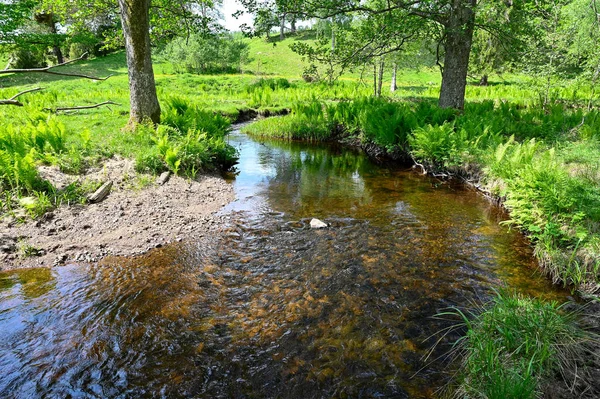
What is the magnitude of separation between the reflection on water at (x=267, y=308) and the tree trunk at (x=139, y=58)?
15.3 feet

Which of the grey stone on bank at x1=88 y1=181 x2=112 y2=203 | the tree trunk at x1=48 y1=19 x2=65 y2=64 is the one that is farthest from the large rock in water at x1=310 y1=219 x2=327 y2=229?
the tree trunk at x1=48 y1=19 x2=65 y2=64

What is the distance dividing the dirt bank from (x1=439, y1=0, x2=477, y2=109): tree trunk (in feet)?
29.2

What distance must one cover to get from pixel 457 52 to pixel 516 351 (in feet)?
37.5

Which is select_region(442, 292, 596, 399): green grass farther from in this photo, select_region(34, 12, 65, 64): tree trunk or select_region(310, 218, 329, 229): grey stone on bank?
select_region(34, 12, 65, 64): tree trunk

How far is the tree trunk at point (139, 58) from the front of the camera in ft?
28.9

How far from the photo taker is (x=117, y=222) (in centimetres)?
621

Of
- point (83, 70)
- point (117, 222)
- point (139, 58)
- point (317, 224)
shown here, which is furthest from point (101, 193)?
point (83, 70)

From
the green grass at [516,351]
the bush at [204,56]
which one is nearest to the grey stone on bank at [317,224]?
the green grass at [516,351]

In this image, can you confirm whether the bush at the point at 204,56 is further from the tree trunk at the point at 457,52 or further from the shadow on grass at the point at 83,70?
the tree trunk at the point at 457,52

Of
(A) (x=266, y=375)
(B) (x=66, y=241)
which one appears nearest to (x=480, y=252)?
(A) (x=266, y=375)

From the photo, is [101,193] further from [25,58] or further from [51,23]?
[51,23]

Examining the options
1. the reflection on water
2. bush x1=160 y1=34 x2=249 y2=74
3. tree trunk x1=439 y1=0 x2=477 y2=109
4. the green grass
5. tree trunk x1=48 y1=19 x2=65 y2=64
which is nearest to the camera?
the green grass

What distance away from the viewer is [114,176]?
7.58m

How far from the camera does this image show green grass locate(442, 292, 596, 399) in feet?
9.29
